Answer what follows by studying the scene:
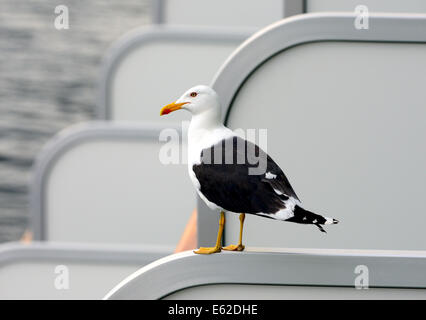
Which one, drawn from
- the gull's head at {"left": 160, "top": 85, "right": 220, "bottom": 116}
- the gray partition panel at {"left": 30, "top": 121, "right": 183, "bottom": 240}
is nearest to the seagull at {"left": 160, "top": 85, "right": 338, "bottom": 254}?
the gull's head at {"left": 160, "top": 85, "right": 220, "bottom": 116}

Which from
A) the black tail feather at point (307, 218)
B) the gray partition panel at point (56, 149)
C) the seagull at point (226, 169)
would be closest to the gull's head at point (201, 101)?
the seagull at point (226, 169)

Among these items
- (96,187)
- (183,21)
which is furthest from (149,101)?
(96,187)

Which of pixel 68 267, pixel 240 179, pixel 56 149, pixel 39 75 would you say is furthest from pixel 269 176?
pixel 39 75

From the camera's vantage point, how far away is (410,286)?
1.05m

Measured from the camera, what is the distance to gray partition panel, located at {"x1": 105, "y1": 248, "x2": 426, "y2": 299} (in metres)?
1.05

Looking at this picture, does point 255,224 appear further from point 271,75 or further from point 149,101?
point 149,101

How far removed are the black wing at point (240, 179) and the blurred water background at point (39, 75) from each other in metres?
3.65

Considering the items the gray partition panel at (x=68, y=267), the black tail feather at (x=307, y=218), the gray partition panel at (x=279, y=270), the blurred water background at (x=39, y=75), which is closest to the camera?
the black tail feather at (x=307, y=218)

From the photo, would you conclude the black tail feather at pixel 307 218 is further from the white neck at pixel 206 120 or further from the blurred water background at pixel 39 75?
the blurred water background at pixel 39 75

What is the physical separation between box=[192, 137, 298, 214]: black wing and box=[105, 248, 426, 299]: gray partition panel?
94mm

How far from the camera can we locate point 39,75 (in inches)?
294

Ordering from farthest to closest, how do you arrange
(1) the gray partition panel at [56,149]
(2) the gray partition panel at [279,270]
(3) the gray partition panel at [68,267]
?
(1) the gray partition panel at [56,149]
(3) the gray partition panel at [68,267]
(2) the gray partition panel at [279,270]

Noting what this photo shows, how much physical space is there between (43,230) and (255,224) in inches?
50.8

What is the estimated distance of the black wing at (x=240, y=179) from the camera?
3.19 ft
